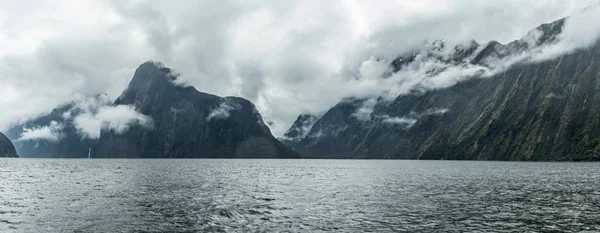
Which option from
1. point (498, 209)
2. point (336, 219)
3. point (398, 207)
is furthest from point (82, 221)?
point (498, 209)

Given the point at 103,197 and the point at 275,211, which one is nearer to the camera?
the point at 275,211

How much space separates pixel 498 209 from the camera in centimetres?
5403

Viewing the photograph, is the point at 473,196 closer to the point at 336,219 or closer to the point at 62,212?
the point at 336,219

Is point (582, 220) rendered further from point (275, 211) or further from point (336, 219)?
point (275, 211)

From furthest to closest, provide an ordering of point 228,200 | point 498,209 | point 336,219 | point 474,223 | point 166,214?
point 228,200 → point 498,209 → point 166,214 → point 336,219 → point 474,223

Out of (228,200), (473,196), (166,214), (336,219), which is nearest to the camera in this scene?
(336,219)

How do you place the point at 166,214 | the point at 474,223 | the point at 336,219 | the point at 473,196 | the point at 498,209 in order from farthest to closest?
the point at 473,196 < the point at 498,209 < the point at 166,214 < the point at 336,219 < the point at 474,223

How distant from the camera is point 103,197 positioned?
67.8m

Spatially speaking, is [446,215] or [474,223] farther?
[446,215]

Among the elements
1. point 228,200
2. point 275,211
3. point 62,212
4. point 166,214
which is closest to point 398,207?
point 275,211

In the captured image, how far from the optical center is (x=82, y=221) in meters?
45.0

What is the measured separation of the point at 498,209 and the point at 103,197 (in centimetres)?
6261

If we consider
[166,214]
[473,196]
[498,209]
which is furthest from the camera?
[473,196]

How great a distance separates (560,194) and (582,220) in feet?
104
